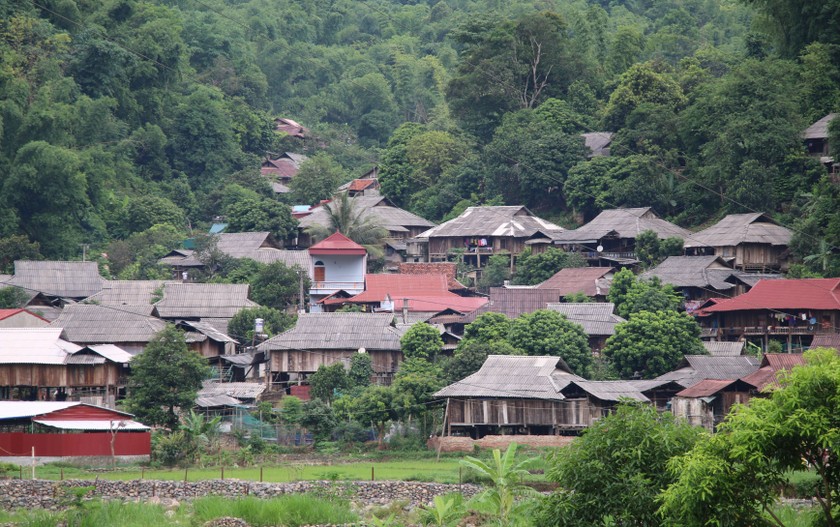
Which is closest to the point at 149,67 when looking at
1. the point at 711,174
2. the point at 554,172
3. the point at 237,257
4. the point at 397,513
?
the point at 237,257

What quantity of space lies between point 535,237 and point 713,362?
1510 centimetres

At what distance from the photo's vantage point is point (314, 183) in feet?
200

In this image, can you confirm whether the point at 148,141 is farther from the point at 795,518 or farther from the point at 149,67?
the point at 795,518

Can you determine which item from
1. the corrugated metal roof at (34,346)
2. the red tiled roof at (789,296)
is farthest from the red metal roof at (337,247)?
the red tiled roof at (789,296)

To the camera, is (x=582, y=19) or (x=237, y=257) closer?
(x=237, y=257)

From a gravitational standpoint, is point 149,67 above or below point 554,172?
above

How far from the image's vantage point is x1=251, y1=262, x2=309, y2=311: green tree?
44281 mm

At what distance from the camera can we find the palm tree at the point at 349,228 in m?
50.7

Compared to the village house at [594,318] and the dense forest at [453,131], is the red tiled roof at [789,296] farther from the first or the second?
the village house at [594,318]

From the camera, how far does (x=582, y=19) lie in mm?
69938

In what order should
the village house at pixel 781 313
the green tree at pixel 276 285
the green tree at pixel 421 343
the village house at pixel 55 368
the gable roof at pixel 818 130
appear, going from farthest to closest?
the gable roof at pixel 818 130
the green tree at pixel 276 285
the village house at pixel 781 313
the green tree at pixel 421 343
the village house at pixel 55 368

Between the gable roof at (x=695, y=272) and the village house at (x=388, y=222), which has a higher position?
the village house at (x=388, y=222)

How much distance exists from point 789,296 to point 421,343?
1154 cm

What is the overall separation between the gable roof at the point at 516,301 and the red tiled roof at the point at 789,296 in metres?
5.26
